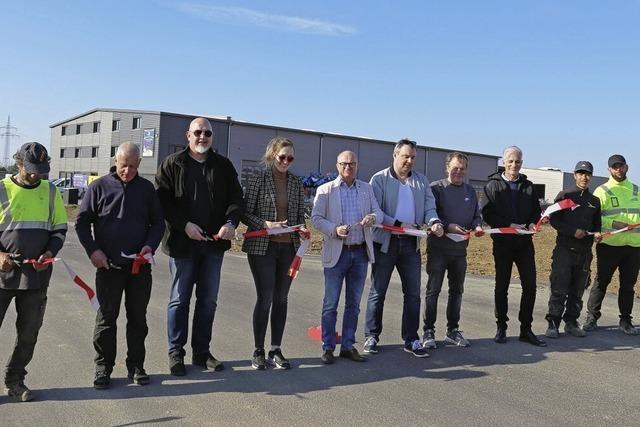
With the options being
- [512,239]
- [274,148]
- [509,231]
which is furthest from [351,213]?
[512,239]

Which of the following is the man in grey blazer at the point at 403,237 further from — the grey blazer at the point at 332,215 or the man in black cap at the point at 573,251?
the man in black cap at the point at 573,251

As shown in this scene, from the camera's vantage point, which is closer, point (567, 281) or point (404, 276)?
point (404, 276)

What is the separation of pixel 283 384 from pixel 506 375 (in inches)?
85.6

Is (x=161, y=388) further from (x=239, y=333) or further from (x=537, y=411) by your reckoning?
(x=537, y=411)

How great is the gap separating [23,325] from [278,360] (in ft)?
7.51

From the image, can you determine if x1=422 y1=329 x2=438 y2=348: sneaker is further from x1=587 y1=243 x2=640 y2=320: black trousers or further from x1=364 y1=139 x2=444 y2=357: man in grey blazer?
x1=587 y1=243 x2=640 y2=320: black trousers

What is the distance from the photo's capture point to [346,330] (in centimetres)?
602

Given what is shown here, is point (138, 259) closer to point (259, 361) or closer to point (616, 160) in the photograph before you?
point (259, 361)

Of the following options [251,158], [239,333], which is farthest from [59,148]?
[239,333]

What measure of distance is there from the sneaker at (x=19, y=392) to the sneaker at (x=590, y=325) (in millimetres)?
6465

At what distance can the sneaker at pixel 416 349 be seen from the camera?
6.07 meters

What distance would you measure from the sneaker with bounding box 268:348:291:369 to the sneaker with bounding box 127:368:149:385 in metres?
1.23

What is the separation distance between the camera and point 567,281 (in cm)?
722

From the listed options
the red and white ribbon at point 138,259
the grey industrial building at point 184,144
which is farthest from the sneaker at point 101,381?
the grey industrial building at point 184,144
